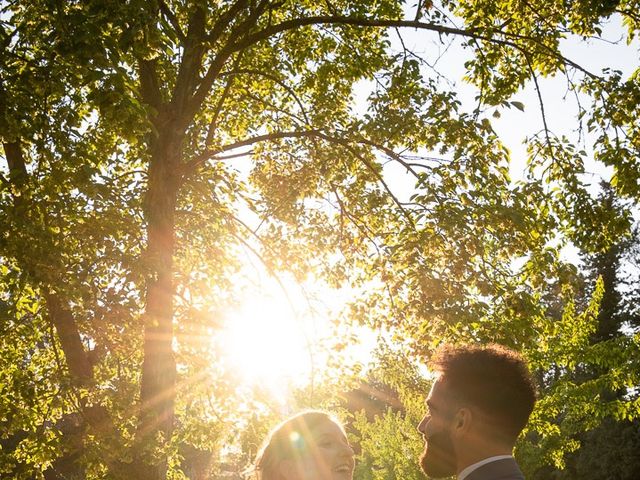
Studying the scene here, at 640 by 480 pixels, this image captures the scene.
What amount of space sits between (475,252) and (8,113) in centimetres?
647

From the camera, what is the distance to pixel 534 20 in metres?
11.8

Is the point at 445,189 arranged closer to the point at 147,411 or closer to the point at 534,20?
the point at 534,20

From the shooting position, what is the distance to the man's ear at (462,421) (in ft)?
13.7

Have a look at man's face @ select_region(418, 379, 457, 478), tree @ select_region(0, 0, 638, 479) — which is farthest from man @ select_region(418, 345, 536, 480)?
tree @ select_region(0, 0, 638, 479)

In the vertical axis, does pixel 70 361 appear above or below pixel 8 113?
below

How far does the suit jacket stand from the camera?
3.91 m

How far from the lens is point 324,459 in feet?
12.5

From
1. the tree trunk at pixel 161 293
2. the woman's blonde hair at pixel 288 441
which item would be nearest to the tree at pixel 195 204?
the tree trunk at pixel 161 293

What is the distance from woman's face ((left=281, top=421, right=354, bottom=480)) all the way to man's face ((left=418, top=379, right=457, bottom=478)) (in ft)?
2.19

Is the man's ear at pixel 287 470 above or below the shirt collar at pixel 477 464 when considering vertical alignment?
above

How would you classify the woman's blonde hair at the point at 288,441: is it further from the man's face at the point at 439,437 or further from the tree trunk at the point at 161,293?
the tree trunk at the point at 161,293

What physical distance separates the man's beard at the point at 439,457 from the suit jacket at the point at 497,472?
0.75 feet

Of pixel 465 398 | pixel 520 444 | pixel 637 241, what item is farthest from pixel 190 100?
pixel 637 241

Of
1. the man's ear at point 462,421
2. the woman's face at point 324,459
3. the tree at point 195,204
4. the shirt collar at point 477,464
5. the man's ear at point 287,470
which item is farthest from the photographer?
the tree at point 195,204
